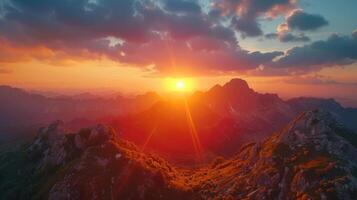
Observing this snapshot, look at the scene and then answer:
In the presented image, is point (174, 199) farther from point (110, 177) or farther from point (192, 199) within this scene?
point (110, 177)

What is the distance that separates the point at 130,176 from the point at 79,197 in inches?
1088

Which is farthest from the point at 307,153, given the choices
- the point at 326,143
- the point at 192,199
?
the point at 192,199

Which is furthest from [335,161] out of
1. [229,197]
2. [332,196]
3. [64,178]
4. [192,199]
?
[64,178]

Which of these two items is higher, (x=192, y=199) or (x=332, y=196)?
(x=332, y=196)

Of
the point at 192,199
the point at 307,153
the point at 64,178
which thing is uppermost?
the point at 307,153

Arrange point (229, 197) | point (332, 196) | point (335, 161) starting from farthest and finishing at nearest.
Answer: point (229, 197)
point (335, 161)
point (332, 196)

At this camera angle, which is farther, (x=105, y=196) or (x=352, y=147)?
(x=352, y=147)

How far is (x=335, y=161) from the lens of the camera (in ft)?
573

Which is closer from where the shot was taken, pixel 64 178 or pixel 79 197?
pixel 79 197

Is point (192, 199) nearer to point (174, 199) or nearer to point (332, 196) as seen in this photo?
point (174, 199)

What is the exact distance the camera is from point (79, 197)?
601 feet

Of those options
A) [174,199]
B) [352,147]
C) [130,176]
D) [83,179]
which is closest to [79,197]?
[83,179]

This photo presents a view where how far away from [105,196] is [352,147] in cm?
12821

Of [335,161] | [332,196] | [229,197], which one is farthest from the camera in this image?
[229,197]
